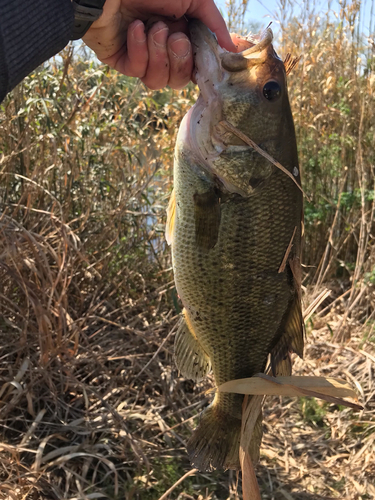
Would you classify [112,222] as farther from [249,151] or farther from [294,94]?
[294,94]

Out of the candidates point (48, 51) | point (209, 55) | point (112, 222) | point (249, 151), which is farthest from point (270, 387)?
point (112, 222)

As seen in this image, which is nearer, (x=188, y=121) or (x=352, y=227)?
(x=188, y=121)

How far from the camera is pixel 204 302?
5.78ft

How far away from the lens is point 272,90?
1.69 meters

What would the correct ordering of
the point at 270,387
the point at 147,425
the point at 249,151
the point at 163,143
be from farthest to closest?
the point at 163,143
the point at 147,425
the point at 249,151
the point at 270,387

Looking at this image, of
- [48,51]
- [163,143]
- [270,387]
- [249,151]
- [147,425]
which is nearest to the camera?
[48,51]

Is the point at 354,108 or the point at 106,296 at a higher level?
the point at 354,108

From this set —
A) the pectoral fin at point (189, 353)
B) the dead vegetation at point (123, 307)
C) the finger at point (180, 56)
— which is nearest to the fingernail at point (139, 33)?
the finger at point (180, 56)

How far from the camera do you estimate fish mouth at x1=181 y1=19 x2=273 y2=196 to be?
1645 mm

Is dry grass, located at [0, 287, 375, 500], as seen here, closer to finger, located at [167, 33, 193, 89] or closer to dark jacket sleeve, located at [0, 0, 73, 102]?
finger, located at [167, 33, 193, 89]

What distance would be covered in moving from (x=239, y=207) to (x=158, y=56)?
616 millimetres

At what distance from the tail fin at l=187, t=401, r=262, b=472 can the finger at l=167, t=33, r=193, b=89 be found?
125 centimetres

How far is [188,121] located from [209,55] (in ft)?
0.75

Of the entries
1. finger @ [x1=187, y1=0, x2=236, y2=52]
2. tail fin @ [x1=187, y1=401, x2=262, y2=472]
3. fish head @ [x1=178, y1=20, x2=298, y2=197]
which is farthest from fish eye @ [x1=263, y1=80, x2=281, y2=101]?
tail fin @ [x1=187, y1=401, x2=262, y2=472]
